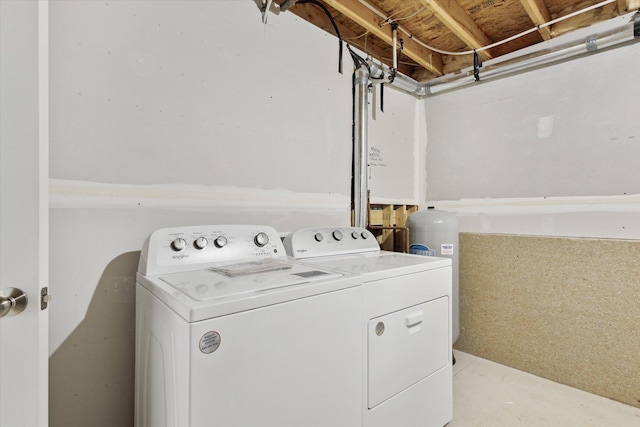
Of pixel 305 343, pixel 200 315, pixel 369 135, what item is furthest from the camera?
pixel 369 135

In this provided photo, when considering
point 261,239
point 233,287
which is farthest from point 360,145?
point 233,287

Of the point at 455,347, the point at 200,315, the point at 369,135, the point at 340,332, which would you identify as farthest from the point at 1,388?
the point at 455,347

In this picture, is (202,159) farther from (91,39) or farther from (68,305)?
(68,305)

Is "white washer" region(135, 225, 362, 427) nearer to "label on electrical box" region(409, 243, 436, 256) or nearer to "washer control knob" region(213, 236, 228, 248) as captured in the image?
"washer control knob" region(213, 236, 228, 248)

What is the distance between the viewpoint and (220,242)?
131 cm

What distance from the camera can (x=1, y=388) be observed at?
2.75 ft

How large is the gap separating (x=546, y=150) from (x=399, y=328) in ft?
5.53

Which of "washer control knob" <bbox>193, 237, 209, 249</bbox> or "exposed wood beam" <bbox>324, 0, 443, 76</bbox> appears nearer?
"washer control knob" <bbox>193, 237, 209, 249</bbox>

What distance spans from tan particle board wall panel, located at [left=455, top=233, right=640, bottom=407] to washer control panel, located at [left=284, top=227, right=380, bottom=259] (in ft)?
3.42

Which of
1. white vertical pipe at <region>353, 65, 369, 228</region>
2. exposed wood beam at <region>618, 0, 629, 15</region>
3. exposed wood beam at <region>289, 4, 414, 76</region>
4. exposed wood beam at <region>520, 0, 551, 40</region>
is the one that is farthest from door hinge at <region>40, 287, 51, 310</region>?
exposed wood beam at <region>618, 0, 629, 15</region>

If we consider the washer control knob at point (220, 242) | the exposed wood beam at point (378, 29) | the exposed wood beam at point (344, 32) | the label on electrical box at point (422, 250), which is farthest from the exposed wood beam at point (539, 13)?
the washer control knob at point (220, 242)

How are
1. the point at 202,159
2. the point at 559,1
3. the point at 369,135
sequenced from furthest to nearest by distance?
1. the point at 369,135
2. the point at 559,1
3. the point at 202,159

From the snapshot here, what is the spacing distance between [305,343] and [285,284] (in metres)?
0.19

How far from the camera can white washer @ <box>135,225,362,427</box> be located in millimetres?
803
